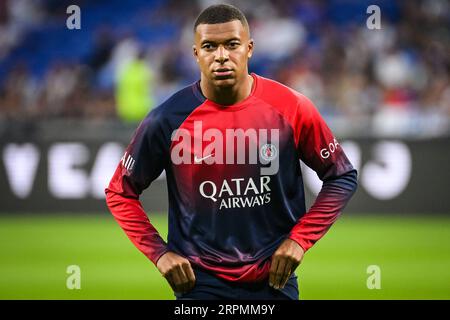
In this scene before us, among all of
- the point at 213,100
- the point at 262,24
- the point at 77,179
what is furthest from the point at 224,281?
the point at 262,24

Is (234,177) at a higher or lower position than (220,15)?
lower

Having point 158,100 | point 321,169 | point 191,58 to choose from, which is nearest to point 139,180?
point 321,169

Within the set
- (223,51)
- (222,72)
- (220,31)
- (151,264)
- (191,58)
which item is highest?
(191,58)

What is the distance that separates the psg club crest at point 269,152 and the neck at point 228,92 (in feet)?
0.95

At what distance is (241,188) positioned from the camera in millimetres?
4582

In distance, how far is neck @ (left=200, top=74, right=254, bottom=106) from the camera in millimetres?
4613

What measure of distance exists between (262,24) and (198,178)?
12.5m

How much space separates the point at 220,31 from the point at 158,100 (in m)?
11.3

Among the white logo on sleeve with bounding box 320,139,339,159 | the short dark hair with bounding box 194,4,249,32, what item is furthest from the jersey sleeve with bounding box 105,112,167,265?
the white logo on sleeve with bounding box 320,139,339,159

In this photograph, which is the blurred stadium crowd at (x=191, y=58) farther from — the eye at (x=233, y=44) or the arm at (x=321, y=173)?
the eye at (x=233, y=44)

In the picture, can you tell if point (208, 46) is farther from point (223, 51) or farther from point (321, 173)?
point (321, 173)

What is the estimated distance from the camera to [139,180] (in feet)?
15.5

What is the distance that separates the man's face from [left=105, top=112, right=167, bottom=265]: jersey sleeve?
376 mm

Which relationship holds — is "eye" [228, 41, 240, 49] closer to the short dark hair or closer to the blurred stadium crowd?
the short dark hair
